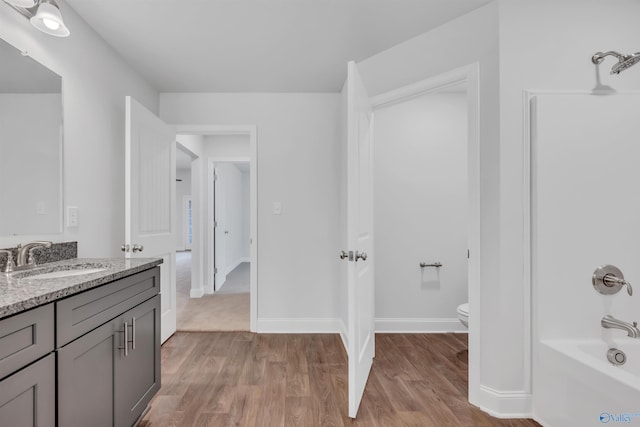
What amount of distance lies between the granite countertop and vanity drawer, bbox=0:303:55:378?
3 cm

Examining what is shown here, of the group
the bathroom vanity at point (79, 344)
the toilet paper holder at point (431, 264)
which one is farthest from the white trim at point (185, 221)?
the bathroom vanity at point (79, 344)

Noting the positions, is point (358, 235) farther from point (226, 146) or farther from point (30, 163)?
point (226, 146)

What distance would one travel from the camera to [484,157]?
1.91 m

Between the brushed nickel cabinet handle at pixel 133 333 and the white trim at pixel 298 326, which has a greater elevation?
the brushed nickel cabinet handle at pixel 133 333

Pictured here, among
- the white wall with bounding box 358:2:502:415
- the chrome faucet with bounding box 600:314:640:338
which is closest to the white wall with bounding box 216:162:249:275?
the white wall with bounding box 358:2:502:415

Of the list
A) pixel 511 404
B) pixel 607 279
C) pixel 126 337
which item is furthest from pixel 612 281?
pixel 126 337

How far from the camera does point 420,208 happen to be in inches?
127

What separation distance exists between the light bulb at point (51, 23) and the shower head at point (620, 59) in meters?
2.86

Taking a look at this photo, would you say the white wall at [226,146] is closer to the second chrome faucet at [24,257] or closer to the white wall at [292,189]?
the white wall at [292,189]

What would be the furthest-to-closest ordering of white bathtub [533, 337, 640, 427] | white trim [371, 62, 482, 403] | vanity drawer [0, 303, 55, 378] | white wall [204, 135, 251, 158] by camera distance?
white wall [204, 135, 251, 158] → white trim [371, 62, 482, 403] → white bathtub [533, 337, 640, 427] → vanity drawer [0, 303, 55, 378]

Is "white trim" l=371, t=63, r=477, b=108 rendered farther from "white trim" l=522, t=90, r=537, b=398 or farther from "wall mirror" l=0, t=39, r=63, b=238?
"wall mirror" l=0, t=39, r=63, b=238

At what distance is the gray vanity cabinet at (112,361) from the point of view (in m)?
1.15

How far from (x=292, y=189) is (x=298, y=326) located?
1.37m

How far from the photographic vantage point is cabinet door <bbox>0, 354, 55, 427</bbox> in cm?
89
